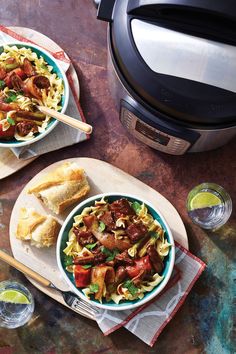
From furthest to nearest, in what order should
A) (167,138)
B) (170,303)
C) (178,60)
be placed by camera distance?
(170,303) → (167,138) → (178,60)

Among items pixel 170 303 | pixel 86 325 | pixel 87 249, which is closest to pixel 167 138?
pixel 87 249

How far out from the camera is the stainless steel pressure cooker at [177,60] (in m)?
1.44

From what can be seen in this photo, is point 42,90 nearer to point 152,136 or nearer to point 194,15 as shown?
point 152,136

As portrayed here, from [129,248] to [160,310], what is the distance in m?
0.26

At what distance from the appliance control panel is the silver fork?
0.62 metres

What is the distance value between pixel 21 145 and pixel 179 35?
0.71m

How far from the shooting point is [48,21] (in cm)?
206

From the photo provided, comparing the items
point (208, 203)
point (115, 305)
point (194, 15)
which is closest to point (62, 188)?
point (115, 305)

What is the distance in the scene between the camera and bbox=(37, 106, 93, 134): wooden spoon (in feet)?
5.74

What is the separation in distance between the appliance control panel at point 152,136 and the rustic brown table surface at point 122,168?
0.12 meters

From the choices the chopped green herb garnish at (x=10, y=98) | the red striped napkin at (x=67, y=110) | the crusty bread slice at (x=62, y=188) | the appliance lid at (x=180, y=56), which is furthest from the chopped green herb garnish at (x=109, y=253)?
the chopped green herb garnish at (x=10, y=98)

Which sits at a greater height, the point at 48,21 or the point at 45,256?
the point at 48,21

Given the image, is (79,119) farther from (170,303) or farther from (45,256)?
(170,303)

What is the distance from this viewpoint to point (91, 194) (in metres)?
1.91
